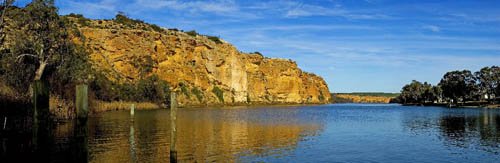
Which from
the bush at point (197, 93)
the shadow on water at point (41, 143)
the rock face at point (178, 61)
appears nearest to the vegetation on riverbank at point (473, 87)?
the rock face at point (178, 61)

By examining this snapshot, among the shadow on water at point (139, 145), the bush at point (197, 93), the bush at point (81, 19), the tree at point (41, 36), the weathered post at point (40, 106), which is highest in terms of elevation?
the bush at point (81, 19)

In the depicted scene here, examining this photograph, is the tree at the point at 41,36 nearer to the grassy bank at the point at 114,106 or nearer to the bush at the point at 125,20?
the grassy bank at the point at 114,106

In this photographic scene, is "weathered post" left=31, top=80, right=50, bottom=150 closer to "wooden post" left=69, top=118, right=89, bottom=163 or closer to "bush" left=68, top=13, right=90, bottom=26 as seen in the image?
"wooden post" left=69, top=118, right=89, bottom=163

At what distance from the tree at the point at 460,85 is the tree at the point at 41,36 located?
12819 cm

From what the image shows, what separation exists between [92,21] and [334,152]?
371 ft

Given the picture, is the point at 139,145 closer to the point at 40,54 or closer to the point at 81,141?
the point at 81,141

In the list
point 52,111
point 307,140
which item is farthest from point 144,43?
point 307,140

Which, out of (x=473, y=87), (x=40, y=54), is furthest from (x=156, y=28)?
(x=473, y=87)

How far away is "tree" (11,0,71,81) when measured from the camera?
48.8 meters

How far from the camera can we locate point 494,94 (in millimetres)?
136125

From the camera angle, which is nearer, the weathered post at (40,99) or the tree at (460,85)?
the weathered post at (40,99)

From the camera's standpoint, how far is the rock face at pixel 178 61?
11475 centimetres

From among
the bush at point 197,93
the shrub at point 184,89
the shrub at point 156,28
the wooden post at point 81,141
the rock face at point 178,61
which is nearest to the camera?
the wooden post at point 81,141

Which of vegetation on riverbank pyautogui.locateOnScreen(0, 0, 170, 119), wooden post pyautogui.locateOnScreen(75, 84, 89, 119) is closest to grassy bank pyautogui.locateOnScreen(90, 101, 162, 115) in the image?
vegetation on riverbank pyautogui.locateOnScreen(0, 0, 170, 119)
